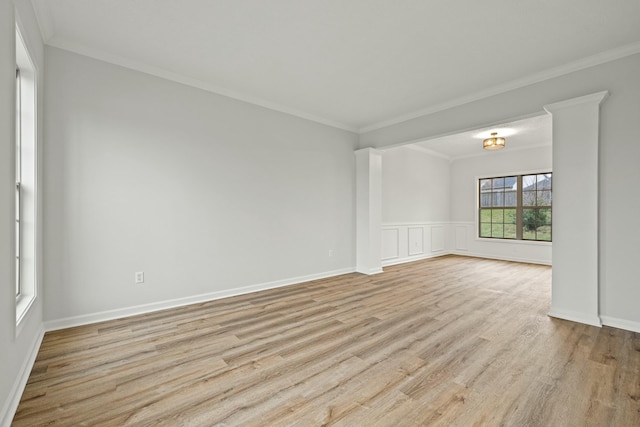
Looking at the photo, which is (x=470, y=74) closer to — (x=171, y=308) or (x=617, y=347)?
(x=617, y=347)

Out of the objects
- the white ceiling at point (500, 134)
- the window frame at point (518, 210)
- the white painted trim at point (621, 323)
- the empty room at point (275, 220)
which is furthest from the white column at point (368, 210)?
the window frame at point (518, 210)

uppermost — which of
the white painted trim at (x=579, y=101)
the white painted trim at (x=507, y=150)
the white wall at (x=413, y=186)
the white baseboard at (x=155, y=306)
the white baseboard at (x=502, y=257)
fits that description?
the white painted trim at (x=507, y=150)

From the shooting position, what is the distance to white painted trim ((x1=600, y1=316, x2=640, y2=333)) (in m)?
2.64

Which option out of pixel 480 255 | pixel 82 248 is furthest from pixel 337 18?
pixel 480 255

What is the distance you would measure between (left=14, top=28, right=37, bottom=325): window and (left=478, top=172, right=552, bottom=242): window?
27.5ft

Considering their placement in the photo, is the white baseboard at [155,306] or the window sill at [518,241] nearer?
the white baseboard at [155,306]

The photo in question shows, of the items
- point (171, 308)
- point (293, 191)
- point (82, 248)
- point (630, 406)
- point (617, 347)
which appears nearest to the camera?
point (630, 406)

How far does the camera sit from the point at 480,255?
721cm

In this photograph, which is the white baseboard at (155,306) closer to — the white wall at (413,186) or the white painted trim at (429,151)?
the white wall at (413,186)

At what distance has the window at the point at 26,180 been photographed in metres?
2.14

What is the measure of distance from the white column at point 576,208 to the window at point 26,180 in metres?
4.95

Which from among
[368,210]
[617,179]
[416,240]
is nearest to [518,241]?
Result: [416,240]

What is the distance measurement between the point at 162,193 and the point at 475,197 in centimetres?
738

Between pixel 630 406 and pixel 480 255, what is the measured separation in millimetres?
6099
